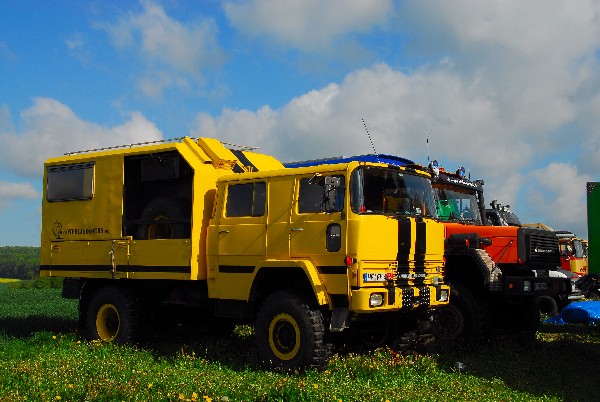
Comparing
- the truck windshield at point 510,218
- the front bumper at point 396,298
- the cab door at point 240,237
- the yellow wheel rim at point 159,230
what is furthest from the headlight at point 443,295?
the truck windshield at point 510,218

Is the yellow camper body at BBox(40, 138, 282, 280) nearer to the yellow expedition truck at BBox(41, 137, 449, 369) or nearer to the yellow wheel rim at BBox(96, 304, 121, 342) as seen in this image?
the yellow expedition truck at BBox(41, 137, 449, 369)

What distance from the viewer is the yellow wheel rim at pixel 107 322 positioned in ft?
38.9

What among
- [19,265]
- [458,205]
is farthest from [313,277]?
[19,265]

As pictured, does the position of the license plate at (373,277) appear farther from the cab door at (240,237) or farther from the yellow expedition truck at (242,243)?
the cab door at (240,237)

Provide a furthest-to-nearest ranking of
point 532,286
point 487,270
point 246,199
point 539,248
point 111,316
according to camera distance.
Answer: point 539,248 → point 111,316 → point 532,286 → point 487,270 → point 246,199

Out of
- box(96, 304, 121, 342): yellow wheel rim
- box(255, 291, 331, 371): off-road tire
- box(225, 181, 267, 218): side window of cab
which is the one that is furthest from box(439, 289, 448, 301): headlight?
box(96, 304, 121, 342): yellow wheel rim

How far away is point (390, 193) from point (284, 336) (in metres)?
2.61

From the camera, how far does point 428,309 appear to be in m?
10.3

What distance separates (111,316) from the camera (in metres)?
12.0

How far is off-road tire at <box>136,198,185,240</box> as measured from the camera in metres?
11.0

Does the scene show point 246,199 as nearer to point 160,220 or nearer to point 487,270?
point 160,220

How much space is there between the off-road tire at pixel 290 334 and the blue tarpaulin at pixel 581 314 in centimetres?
868

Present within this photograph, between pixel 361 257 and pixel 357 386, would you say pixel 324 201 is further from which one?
pixel 357 386

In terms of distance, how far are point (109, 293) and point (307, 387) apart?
553 cm
